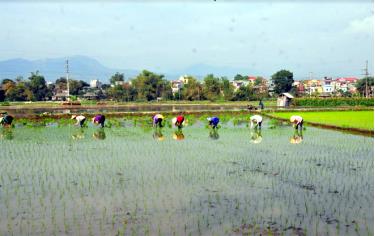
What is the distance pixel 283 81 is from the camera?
80.0 meters

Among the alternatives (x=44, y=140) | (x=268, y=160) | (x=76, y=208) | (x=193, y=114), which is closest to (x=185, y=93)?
(x=193, y=114)

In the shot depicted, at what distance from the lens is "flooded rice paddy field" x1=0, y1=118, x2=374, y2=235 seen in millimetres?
7188

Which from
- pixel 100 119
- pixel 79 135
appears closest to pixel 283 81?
pixel 100 119

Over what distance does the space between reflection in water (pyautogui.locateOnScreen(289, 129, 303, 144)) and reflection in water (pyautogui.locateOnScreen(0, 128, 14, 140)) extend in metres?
12.2

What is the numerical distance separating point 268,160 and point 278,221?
218 inches

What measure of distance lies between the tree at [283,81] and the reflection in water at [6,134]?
2561 inches

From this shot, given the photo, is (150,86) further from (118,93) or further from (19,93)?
(19,93)

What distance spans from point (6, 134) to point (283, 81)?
67.0m

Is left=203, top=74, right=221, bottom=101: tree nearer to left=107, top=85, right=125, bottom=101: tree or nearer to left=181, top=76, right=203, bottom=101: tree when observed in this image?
left=181, top=76, right=203, bottom=101: tree

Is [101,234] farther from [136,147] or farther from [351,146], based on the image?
Answer: [351,146]

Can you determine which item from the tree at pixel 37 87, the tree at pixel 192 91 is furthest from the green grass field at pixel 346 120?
the tree at pixel 37 87

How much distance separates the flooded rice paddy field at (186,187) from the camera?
7.19 m

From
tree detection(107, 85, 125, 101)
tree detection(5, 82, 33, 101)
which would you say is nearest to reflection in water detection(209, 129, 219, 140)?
tree detection(107, 85, 125, 101)

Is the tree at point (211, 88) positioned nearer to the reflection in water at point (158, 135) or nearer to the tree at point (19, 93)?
the tree at point (19, 93)
